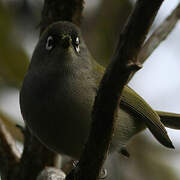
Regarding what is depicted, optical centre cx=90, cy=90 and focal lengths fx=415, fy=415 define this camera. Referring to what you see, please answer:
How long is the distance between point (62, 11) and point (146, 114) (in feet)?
4.34

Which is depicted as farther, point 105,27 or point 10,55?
point 105,27

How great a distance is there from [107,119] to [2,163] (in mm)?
1921

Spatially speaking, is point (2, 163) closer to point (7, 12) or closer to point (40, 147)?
point (40, 147)

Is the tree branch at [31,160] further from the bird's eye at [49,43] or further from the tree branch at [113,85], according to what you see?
the tree branch at [113,85]

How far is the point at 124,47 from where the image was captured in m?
2.11

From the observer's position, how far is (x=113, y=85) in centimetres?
222

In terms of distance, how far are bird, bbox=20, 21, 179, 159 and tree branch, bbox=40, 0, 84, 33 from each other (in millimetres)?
371

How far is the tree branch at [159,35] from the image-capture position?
4.21 metres

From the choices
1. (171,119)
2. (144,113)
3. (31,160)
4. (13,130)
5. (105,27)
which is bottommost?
(13,130)

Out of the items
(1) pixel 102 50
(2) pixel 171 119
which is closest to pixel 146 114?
(2) pixel 171 119

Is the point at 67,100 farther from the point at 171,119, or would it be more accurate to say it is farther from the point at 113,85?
the point at 171,119

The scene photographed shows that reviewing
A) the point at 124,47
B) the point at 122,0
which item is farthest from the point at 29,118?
the point at 122,0

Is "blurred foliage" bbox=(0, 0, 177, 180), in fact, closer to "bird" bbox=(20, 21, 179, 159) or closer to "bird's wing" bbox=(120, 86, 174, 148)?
"bird" bbox=(20, 21, 179, 159)

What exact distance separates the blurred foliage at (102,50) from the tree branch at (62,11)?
177 centimetres
